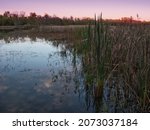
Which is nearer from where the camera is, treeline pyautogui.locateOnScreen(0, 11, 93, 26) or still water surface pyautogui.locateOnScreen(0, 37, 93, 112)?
still water surface pyautogui.locateOnScreen(0, 37, 93, 112)

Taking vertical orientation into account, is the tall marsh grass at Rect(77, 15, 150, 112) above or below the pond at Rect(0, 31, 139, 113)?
above

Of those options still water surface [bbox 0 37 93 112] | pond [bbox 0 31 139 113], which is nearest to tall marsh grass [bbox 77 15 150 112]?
pond [bbox 0 31 139 113]

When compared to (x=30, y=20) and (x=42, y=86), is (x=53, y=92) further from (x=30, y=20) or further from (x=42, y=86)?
(x=30, y=20)

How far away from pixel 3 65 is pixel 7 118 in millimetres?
5577

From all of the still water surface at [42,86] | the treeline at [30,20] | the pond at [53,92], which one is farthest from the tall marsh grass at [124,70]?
the treeline at [30,20]

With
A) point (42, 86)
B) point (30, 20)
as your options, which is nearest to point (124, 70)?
point (42, 86)

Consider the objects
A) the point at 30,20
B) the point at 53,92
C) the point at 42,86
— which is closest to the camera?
the point at 53,92

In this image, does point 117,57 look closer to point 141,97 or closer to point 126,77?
point 126,77

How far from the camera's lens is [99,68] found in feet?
17.4

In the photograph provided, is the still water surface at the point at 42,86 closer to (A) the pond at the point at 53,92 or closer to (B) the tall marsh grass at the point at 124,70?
(A) the pond at the point at 53,92

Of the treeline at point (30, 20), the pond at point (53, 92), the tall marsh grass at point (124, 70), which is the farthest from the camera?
the treeline at point (30, 20)

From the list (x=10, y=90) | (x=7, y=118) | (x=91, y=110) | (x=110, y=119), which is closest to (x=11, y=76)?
(x=10, y=90)

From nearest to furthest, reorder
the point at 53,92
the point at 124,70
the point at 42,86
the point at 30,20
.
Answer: the point at 124,70
the point at 53,92
the point at 42,86
the point at 30,20

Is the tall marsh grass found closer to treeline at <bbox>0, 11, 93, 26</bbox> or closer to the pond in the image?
the pond
